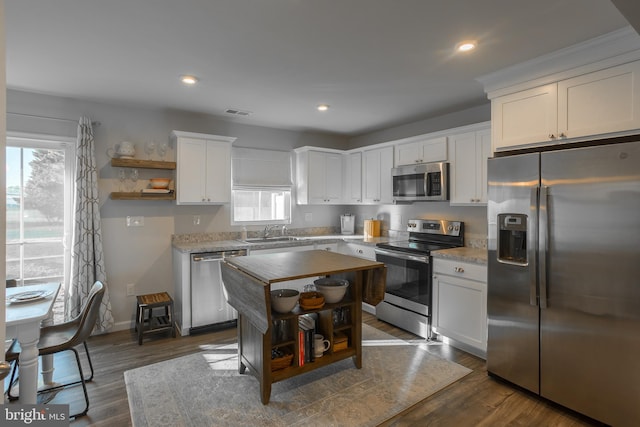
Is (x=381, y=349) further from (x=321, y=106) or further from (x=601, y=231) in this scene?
(x=321, y=106)

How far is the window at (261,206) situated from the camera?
451 centimetres

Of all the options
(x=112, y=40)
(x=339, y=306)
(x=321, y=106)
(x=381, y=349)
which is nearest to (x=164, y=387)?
(x=339, y=306)

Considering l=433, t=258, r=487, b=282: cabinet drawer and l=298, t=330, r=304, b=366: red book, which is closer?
l=298, t=330, r=304, b=366: red book

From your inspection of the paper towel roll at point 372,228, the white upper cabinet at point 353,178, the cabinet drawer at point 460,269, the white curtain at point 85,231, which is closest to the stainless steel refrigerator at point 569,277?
the cabinet drawer at point 460,269

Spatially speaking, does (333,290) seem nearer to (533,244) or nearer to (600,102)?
(533,244)

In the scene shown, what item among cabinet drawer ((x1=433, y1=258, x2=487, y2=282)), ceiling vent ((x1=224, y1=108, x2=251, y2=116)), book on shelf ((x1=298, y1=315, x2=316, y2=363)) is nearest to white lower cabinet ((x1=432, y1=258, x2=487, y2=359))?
cabinet drawer ((x1=433, y1=258, x2=487, y2=282))

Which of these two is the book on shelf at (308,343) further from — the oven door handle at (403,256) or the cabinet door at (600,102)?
the cabinet door at (600,102)

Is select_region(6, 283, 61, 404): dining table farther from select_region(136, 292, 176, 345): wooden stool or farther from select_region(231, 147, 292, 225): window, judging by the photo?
select_region(231, 147, 292, 225): window

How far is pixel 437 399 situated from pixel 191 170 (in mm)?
3314

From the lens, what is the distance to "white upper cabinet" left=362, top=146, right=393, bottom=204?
14.1 ft

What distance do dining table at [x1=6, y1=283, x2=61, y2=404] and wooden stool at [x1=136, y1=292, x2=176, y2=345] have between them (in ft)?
3.85

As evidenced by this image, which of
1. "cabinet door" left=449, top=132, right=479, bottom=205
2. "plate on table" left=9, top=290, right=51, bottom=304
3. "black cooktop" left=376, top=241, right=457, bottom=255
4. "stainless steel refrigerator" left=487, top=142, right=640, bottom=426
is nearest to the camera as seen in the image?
"stainless steel refrigerator" left=487, top=142, right=640, bottom=426

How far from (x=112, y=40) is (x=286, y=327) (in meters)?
2.35

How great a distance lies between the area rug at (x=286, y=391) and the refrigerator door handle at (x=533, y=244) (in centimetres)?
92
